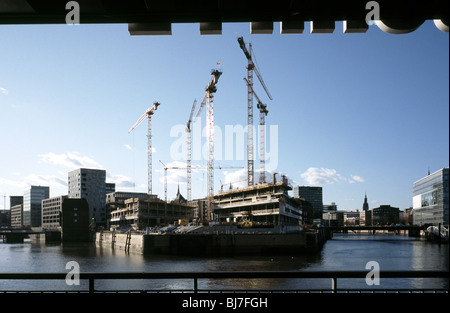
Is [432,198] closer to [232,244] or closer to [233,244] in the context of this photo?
[233,244]

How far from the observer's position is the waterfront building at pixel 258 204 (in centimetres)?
12331

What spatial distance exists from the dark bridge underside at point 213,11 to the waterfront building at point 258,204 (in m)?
108

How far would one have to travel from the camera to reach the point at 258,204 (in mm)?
130000

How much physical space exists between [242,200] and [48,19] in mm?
137058

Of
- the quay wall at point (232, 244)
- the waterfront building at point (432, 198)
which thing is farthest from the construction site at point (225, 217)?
the waterfront building at point (432, 198)

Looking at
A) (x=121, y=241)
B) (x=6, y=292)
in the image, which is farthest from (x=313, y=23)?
(x=121, y=241)

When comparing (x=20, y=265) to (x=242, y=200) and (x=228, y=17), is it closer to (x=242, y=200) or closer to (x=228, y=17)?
(x=228, y=17)

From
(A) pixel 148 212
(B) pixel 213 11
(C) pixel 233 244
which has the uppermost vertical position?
(B) pixel 213 11

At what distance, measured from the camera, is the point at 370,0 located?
6473mm

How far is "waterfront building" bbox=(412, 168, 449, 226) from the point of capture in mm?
150000

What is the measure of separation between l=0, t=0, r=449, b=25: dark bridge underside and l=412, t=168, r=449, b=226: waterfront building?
503 ft

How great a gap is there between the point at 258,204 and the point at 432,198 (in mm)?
87272

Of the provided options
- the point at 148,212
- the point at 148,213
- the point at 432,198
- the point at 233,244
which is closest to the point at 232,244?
the point at 233,244

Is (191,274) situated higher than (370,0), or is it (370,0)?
(370,0)
